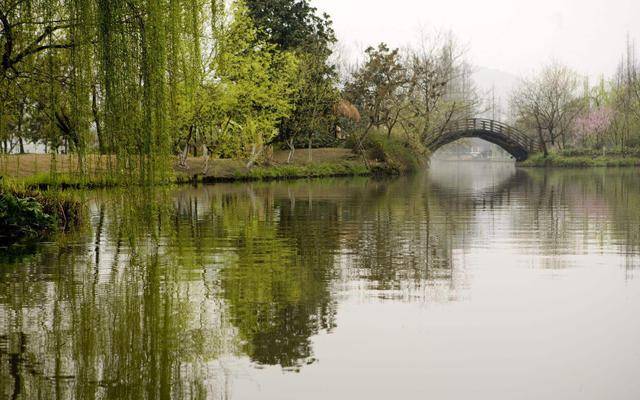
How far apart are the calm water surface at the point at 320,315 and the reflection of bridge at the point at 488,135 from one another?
208 feet

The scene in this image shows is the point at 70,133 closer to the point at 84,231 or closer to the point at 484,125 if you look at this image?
the point at 84,231

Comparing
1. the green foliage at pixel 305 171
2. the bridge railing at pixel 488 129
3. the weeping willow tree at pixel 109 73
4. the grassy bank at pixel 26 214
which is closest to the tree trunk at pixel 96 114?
the weeping willow tree at pixel 109 73

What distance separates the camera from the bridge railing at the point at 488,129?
83.3 meters

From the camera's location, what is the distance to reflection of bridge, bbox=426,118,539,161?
3240 inches

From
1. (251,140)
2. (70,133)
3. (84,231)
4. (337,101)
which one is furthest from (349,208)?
(337,101)

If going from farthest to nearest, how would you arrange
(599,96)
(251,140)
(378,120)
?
1. (599,96)
2. (378,120)
3. (251,140)

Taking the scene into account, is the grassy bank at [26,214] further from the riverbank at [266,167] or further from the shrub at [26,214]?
the riverbank at [266,167]

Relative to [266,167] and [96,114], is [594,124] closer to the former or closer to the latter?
[266,167]

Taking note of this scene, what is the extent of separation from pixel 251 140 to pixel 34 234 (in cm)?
3045

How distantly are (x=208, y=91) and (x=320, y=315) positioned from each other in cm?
3397

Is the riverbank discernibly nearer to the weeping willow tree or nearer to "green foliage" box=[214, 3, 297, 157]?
"green foliage" box=[214, 3, 297, 157]

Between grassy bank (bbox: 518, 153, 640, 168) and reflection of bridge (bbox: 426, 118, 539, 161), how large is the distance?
2097 millimetres

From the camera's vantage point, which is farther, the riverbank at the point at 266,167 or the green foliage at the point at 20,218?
the riverbank at the point at 266,167

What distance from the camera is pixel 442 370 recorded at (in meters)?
6.89
